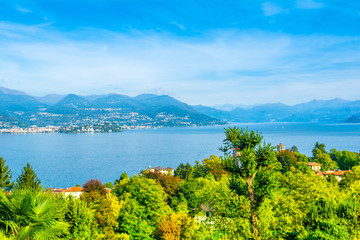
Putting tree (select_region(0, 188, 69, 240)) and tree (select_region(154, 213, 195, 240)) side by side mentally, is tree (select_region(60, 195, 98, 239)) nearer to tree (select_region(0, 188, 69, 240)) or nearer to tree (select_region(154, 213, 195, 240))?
tree (select_region(154, 213, 195, 240))

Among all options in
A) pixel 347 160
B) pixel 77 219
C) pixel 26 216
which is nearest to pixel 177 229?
pixel 77 219

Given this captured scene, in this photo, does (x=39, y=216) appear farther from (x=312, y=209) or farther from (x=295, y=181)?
(x=295, y=181)

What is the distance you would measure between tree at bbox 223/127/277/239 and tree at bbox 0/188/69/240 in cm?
805

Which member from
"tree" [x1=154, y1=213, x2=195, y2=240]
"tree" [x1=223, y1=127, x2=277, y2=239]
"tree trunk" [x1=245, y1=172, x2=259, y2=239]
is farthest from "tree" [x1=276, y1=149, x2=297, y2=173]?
"tree trunk" [x1=245, y1=172, x2=259, y2=239]

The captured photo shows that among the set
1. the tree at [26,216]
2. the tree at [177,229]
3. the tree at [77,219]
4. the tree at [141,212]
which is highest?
the tree at [26,216]

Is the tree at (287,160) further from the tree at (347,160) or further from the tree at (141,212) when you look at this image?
the tree at (141,212)

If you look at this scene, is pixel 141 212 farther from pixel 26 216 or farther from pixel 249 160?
pixel 26 216

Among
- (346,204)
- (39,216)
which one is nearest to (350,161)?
(346,204)

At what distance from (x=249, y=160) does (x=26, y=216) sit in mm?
8712

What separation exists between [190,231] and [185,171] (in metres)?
37.8

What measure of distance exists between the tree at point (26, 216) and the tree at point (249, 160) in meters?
8.05

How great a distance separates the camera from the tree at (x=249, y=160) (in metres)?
12.2

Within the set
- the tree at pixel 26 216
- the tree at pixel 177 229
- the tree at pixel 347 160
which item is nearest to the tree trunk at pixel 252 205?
the tree at pixel 177 229

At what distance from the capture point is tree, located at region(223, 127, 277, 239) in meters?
12.2
